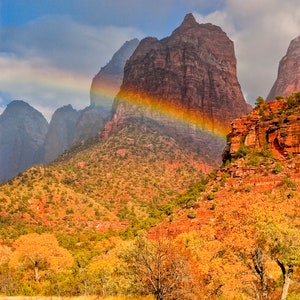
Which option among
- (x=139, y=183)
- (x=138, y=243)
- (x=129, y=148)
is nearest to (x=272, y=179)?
(x=138, y=243)

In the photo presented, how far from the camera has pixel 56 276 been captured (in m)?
50.2

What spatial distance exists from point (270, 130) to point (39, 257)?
44.2 metres

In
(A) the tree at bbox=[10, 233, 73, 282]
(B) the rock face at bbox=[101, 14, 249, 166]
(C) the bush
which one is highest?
(B) the rock face at bbox=[101, 14, 249, 166]

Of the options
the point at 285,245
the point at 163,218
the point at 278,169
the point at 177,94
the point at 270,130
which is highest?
the point at 177,94

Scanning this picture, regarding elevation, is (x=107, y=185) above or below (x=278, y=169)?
above

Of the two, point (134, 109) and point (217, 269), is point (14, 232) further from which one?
point (134, 109)

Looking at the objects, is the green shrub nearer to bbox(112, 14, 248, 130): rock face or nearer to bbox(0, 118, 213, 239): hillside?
bbox(0, 118, 213, 239): hillside

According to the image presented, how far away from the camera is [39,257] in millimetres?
53125

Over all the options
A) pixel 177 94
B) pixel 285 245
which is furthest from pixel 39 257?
pixel 177 94

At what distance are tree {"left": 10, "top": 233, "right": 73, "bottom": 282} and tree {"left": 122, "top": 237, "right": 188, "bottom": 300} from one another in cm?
3028

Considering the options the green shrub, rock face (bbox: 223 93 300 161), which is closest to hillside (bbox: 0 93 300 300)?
the green shrub

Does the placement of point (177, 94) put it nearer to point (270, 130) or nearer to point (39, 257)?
point (270, 130)

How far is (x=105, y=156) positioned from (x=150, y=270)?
107 meters

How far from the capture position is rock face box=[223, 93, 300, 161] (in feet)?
201
